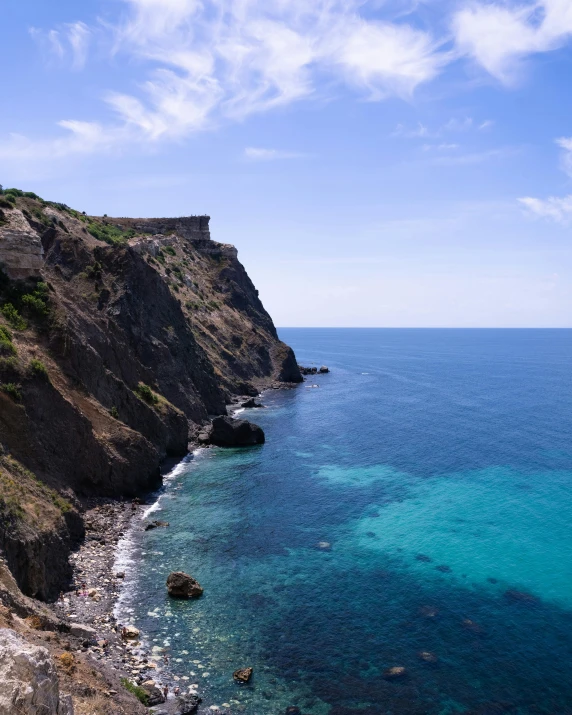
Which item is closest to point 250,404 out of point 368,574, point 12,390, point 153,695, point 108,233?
point 108,233

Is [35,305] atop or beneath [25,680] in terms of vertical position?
atop

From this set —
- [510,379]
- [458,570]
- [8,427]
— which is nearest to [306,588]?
[458,570]

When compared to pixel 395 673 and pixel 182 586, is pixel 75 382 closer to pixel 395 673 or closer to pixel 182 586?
pixel 182 586

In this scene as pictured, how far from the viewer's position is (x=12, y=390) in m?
44.0

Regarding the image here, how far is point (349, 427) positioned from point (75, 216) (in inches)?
2585

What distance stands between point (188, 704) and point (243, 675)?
338 cm

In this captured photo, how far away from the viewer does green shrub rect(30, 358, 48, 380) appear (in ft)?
155

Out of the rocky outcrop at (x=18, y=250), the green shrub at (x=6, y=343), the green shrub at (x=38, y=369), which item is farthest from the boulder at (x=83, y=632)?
the rocky outcrop at (x=18, y=250)

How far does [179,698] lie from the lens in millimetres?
28859

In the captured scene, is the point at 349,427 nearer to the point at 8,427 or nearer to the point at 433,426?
the point at 433,426

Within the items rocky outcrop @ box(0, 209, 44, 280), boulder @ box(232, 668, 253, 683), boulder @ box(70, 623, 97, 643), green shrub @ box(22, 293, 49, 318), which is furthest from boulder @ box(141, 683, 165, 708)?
rocky outcrop @ box(0, 209, 44, 280)

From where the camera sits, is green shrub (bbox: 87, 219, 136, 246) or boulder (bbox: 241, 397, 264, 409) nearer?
green shrub (bbox: 87, 219, 136, 246)

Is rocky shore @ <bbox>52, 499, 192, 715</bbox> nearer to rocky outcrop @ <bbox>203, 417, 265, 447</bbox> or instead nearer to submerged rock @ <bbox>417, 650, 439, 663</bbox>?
submerged rock @ <bbox>417, 650, 439, 663</bbox>

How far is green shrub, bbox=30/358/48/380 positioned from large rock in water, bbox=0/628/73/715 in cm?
3495
